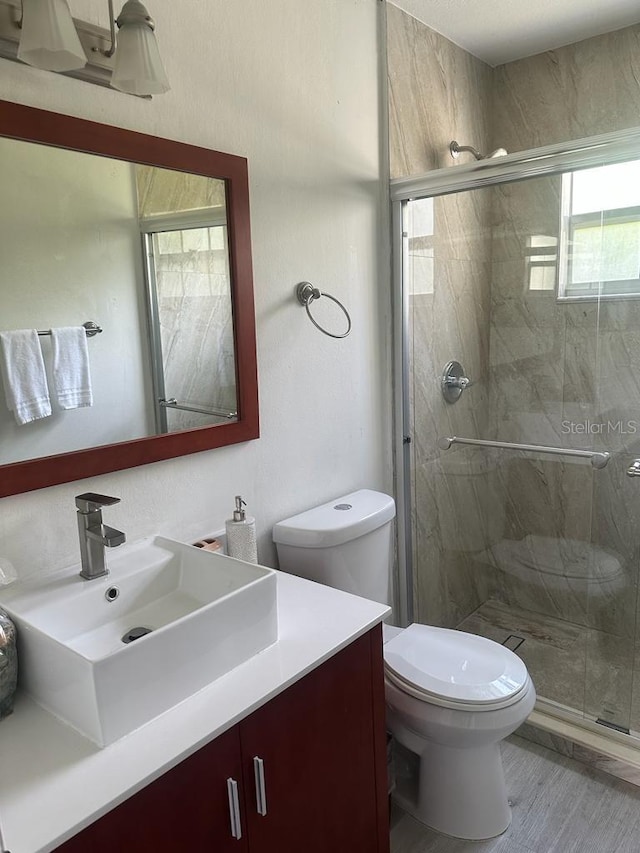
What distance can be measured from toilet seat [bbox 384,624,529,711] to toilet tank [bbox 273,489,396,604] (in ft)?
0.63

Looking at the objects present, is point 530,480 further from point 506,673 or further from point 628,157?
point 628,157

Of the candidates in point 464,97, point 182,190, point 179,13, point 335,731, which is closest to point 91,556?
point 335,731

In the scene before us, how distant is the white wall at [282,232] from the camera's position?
54.1 inches

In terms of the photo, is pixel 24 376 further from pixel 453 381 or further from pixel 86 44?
pixel 453 381

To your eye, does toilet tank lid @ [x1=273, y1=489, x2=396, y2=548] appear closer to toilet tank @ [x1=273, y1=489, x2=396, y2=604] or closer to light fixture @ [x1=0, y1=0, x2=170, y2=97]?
toilet tank @ [x1=273, y1=489, x2=396, y2=604]

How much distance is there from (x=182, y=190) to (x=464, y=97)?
1557 millimetres

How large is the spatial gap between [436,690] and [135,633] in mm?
819

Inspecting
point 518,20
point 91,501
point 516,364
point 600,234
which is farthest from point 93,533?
point 518,20

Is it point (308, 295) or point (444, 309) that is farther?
point (444, 309)

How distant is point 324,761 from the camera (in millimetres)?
1274

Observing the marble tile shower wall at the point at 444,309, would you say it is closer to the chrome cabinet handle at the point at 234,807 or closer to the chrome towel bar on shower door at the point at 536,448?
the chrome towel bar on shower door at the point at 536,448

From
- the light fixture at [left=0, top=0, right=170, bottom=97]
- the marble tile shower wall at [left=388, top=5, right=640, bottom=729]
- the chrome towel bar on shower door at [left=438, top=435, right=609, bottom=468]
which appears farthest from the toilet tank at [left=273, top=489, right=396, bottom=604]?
the light fixture at [left=0, top=0, right=170, bottom=97]

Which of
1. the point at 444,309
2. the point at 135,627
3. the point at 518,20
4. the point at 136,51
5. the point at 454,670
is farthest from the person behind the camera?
the point at 444,309

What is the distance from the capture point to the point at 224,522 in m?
1.70
